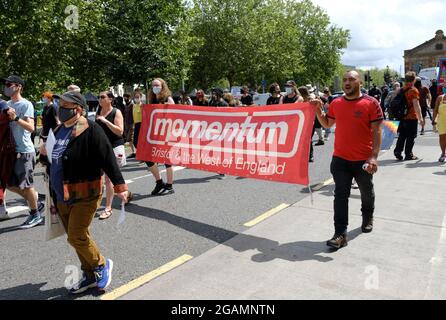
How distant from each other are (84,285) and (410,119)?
8.20m

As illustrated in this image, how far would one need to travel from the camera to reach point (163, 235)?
4984 mm

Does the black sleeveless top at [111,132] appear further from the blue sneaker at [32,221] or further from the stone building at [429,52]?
the stone building at [429,52]

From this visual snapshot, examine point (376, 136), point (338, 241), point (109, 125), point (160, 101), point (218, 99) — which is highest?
point (218, 99)

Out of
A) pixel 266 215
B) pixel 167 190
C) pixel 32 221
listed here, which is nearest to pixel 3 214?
pixel 32 221

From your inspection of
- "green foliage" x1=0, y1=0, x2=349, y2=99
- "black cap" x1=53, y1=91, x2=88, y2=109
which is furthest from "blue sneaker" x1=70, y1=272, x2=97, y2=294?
"green foliage" x1=0, y1=0, x2=349, y2=99

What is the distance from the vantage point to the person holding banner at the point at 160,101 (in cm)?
683

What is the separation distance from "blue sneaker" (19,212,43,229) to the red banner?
7.05 ft

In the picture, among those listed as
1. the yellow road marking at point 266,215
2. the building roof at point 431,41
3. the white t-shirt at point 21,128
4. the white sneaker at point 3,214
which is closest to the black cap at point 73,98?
the white t-shirt at point 21,128

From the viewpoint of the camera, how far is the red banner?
17.1 ft

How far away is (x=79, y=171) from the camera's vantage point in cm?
339

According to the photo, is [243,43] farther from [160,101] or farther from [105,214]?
[105,214]
